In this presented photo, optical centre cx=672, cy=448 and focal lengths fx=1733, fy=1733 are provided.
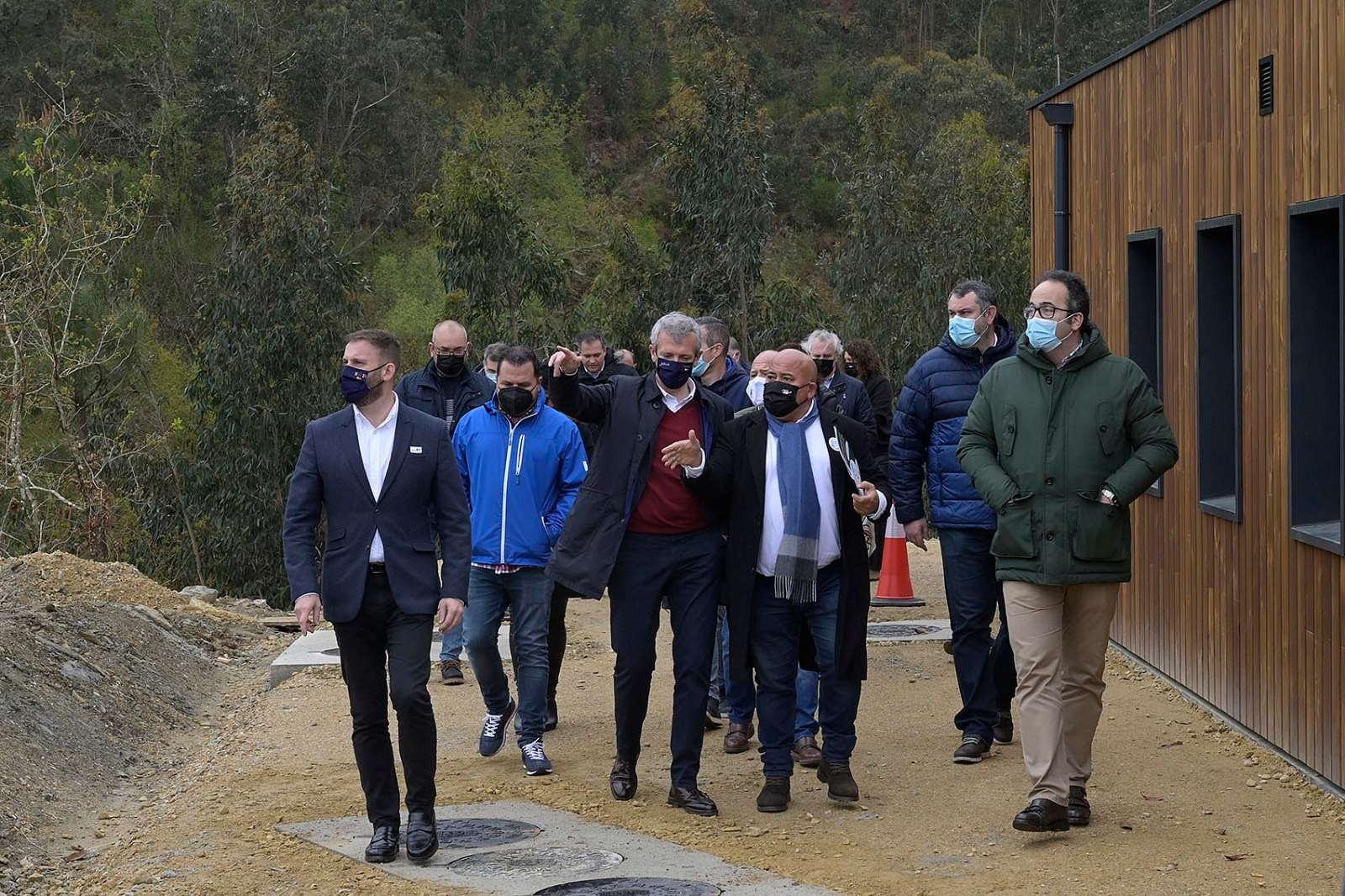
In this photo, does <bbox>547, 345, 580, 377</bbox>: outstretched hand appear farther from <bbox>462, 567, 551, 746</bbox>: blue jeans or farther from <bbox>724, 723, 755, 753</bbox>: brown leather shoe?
<bbox>724, 723, 755, 753</bbox>: brown leather shoe

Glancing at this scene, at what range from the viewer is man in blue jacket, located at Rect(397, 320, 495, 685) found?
9906 mm

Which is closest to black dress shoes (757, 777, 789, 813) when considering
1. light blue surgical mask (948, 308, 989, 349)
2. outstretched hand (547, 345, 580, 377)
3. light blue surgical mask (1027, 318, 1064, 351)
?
outstretched hand (547, 345, 580, 377)

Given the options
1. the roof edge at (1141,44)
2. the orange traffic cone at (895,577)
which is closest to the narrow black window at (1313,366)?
the roof edge at (1141,44)

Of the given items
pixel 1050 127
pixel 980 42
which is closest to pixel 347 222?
pixel 980 42

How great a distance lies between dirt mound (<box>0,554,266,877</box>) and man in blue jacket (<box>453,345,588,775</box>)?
198 cm

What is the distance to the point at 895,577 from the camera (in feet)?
45.1

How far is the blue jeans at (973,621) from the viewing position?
781 cm

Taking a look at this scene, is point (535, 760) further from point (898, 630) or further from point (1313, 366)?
point (898, 630)

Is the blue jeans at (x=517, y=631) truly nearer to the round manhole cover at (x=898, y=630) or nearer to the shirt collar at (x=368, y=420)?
the shirt collar at (x=368, y=420)

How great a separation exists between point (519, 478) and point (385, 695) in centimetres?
202

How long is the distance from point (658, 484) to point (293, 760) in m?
2.66

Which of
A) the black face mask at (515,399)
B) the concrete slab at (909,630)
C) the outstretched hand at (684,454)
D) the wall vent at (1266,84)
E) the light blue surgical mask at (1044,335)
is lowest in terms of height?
the concrete slab at (909,630)

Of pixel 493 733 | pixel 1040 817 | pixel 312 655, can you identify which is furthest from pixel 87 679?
pixel 1040 817

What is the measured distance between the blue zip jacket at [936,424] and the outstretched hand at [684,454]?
1381 mm
